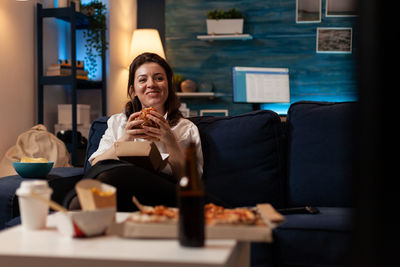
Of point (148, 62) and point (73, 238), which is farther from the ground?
point (148, 62)

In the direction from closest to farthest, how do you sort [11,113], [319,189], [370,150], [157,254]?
[370,150] < [157,254] < [319,189] < [11,113]

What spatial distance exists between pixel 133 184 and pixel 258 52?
3683 millimetres

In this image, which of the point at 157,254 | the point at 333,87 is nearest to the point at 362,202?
the point at 157,254

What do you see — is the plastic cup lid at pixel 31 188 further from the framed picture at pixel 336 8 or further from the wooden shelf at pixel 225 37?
the framed picture at pixel 336 8

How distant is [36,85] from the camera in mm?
3734

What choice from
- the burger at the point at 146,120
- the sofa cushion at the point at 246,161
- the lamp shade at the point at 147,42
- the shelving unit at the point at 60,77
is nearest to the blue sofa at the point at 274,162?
the sofa cushion at the point at 246,161

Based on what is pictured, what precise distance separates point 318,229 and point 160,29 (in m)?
4.21

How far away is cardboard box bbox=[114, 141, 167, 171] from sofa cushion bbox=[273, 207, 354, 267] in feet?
1.76

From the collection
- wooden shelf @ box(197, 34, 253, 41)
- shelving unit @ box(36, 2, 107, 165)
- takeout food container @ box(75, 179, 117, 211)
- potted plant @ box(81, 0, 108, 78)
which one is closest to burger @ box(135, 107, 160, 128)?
takeout food container @ box(75, 179, 117, 211)

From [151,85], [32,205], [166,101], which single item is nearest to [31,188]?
[32,205]

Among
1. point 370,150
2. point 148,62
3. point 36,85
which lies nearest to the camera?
point 370,150

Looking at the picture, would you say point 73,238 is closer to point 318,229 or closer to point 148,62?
point 318,229

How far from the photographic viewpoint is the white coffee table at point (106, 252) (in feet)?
2.70

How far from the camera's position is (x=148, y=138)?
216 centimetres
